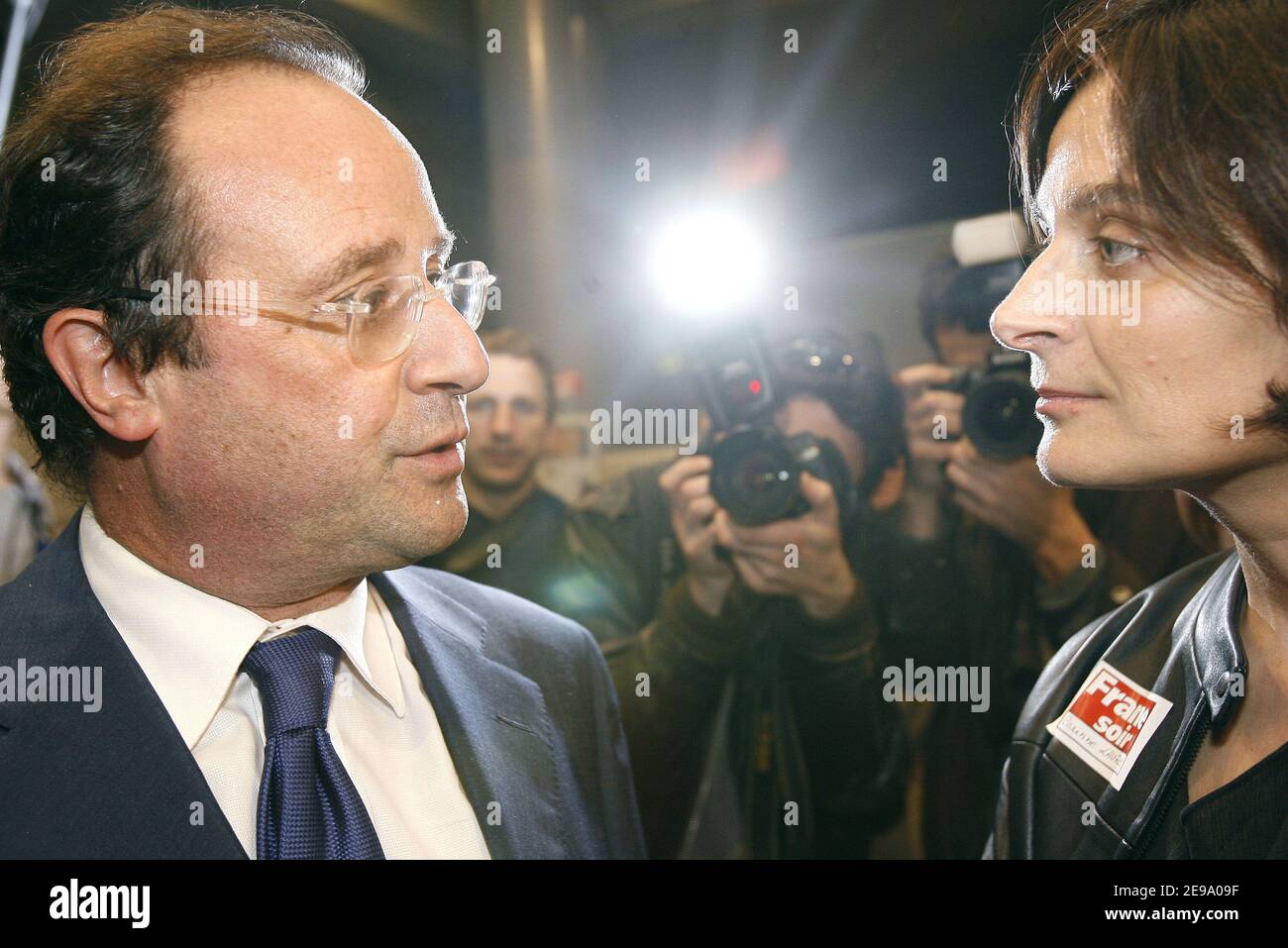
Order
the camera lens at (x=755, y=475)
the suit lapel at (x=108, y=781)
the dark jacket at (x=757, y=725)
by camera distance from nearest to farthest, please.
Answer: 1. the suit lapel at (x=108, y=781)
2. the camera lens at (x=755, y=475)
3. the dark jacket at (x=757, y=725)

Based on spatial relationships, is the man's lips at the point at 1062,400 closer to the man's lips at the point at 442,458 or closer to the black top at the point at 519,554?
the man's lips at the point at 442,458

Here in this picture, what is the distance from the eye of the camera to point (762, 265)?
172cm

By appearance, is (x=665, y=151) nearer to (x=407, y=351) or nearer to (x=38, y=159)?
(x=407, y=351)

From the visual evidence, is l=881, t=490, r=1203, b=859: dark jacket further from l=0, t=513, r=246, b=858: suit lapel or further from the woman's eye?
l=0, t=513, r=246, b=858: suit lapel

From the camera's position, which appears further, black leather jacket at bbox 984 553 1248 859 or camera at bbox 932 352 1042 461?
camera at bbox 932 352 1042 461

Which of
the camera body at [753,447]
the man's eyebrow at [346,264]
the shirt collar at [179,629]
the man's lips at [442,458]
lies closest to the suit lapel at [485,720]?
the shirt collar at [179,629]

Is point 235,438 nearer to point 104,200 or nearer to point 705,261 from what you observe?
point 104,200

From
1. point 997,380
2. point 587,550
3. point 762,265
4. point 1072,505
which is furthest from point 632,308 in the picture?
point 1072,505

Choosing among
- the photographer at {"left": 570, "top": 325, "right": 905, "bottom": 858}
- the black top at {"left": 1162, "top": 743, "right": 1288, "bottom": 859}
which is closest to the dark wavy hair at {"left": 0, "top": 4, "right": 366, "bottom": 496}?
the photographer at {"left": 570, "top": 325, "right": 905, "bottom": 858}

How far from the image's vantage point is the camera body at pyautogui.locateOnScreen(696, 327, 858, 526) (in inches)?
54.8

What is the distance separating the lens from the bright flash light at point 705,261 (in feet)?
5.59

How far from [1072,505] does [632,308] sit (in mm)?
882

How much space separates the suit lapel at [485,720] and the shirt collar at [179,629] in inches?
4.6

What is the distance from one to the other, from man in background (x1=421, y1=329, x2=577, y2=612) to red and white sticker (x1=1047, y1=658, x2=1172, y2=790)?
92 centimetres
